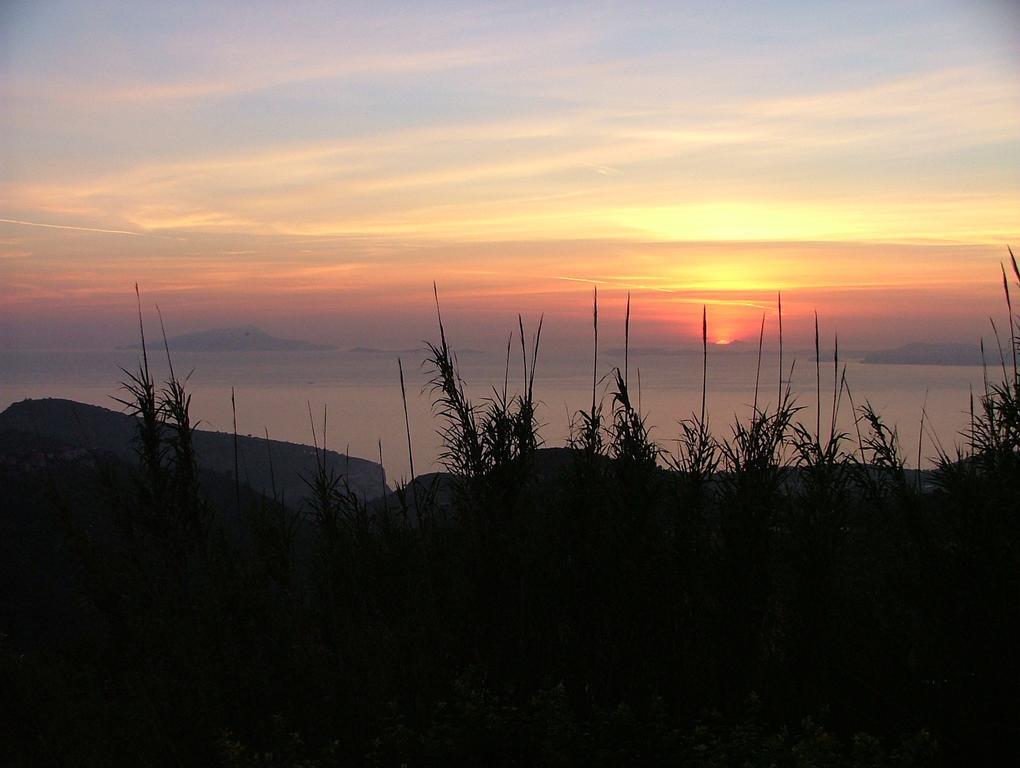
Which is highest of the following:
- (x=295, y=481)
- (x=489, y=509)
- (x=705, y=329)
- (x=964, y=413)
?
(x=705, y=329)

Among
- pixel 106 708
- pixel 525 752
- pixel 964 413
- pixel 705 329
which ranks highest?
pixel 705 329

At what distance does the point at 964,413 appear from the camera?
8.59 meters

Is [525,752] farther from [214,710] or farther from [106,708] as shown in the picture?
[106,708]

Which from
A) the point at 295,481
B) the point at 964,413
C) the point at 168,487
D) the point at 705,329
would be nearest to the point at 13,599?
the point at 168,487

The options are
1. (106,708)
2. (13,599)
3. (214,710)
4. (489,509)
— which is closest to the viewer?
(214,710)

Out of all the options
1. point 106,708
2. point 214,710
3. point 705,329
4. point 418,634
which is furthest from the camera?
point 705,329

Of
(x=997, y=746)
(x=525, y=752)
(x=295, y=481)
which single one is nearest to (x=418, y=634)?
(x=525, y=752)

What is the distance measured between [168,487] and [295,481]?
3320 centimetres

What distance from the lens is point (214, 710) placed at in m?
6.23

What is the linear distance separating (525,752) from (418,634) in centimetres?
197

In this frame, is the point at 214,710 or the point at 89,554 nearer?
the point at 214,710

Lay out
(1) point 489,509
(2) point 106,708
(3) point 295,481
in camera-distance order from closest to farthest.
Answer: (2) point 106,708 < (1) point 489,509 < (3) point 295,481

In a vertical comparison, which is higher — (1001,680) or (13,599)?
(1001,680)

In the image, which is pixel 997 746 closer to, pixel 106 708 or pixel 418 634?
pixel 418 634
